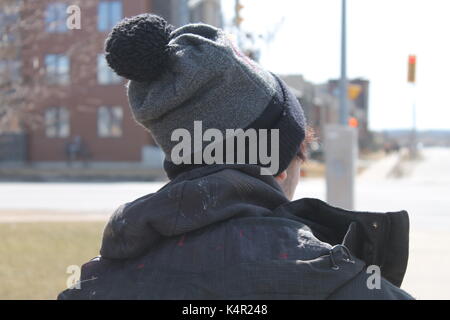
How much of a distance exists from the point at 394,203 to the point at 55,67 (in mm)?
9231

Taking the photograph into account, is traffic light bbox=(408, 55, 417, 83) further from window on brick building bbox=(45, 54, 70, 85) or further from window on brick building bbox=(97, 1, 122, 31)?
window on brick building bbox=(97, 1, 122, 31)

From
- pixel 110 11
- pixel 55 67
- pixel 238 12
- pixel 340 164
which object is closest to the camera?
pixel 238 12

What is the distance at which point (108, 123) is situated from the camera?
3161cm

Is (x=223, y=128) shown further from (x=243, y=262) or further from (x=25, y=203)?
(x=25, y=203)

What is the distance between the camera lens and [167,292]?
125 cm

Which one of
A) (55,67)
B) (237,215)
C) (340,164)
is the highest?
(55,67)

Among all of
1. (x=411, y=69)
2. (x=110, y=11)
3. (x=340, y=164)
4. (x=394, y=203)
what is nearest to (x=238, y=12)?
(x=340, y=164)

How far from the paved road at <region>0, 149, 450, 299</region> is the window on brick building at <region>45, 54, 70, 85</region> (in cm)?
377

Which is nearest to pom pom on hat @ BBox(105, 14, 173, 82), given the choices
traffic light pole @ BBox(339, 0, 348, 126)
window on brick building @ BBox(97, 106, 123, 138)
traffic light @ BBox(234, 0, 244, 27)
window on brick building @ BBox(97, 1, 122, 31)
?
traffic light @ BBox(234, 0, 244, 27)

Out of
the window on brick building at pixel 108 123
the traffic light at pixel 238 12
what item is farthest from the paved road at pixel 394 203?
the window on brick building at pixel 108 123

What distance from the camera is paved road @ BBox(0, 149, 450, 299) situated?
22.6ft

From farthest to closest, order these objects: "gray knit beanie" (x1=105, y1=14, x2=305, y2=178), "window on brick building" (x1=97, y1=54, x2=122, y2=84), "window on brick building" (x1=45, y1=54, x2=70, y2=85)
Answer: "window on brick building" (x1=45, y1=54, x2=70, y2=85) < "window on brick building" (x1=97, y1=54, x2=122, y2=84) < "gray knit beanie" (x1=105, y1=14, x2=305, y2=178)

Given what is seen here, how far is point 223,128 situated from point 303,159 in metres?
0.32

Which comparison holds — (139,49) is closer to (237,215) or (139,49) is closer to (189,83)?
(189,83)
